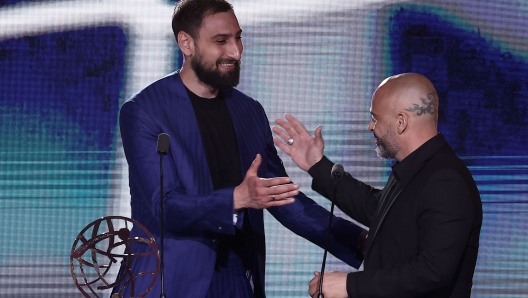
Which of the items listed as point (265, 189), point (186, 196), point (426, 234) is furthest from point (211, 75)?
point (426, 234)

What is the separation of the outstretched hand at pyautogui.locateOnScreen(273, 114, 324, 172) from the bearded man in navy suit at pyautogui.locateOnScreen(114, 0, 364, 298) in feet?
0.37

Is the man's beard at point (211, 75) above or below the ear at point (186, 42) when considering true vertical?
below

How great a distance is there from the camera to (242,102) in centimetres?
310

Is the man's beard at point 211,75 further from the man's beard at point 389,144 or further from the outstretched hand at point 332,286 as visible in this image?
the outstretched hand at point 332,286

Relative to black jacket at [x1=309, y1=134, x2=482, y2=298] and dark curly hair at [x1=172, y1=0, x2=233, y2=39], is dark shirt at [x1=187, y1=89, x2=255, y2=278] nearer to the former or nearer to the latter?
dark curly hair at [x1=172, y1=0, x2=233, y2=39]

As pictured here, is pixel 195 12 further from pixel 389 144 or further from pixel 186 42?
pixel 389 144

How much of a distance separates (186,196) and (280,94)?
1.76 meters

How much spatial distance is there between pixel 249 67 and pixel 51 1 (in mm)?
1167

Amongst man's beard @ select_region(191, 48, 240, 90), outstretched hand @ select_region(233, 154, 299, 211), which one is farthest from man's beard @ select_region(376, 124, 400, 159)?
man's beard @ select_region(191, 48, 240, 90)

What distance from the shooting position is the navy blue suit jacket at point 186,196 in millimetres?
2627

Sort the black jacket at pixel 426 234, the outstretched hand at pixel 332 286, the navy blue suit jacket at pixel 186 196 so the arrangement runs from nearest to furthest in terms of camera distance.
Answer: the black jacket at pixel 426 234 → the outstretched hand at pixel 332 286 → the navy blue suit jacket at pixel 186 196

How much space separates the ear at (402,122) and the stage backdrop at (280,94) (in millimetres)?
1830

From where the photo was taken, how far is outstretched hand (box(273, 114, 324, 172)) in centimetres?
293

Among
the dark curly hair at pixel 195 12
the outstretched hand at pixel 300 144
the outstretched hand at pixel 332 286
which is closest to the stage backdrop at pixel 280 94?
the dark curly hair at pixel 195 12
